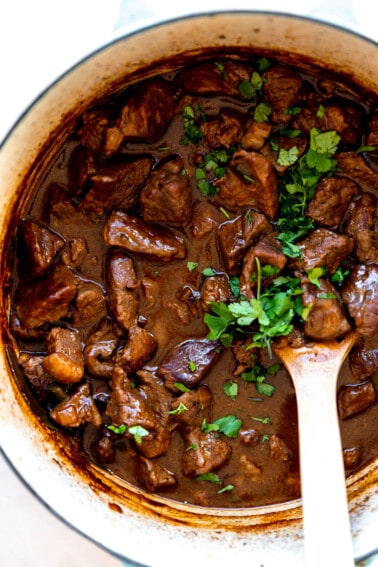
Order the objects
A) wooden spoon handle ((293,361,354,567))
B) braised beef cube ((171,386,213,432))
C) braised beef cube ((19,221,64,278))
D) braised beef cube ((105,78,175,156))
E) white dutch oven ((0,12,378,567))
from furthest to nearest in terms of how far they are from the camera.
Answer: braised beef cube ((171,386,213,432))
braised beef cube ((19,221,64,278))
braised beef cube ((105,78,175,156))
wooden spoon handle ((293,361,354,567))
white dutch oven ((0,12,378,567))

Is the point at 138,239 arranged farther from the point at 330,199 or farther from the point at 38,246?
the point at 330,199

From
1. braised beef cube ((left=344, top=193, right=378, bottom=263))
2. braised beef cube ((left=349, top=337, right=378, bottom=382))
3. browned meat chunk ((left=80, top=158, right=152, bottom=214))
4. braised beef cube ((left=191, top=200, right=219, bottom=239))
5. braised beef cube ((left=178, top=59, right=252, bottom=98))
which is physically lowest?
braised beef cube ((left=349, top=337, right=378, bottom=382))

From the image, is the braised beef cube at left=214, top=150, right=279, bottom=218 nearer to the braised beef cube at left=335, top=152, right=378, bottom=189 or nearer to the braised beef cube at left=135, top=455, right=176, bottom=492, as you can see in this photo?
the braised beef cube at left=335, top=152, right=378, bottom=189

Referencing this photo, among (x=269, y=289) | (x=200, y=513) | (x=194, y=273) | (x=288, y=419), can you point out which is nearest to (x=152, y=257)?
(x=194, y=273)

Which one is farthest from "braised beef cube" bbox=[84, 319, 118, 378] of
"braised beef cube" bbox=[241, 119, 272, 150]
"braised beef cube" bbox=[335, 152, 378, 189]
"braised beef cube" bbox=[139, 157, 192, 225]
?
"braised beef cube" bbox=[335, 152, 378, 189]

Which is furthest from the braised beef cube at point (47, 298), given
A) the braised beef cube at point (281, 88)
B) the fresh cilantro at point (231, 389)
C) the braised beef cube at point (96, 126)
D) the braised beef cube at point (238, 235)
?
the braised beef cube at point (281, 88)

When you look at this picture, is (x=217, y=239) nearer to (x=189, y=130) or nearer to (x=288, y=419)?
(x=189, y=130)
